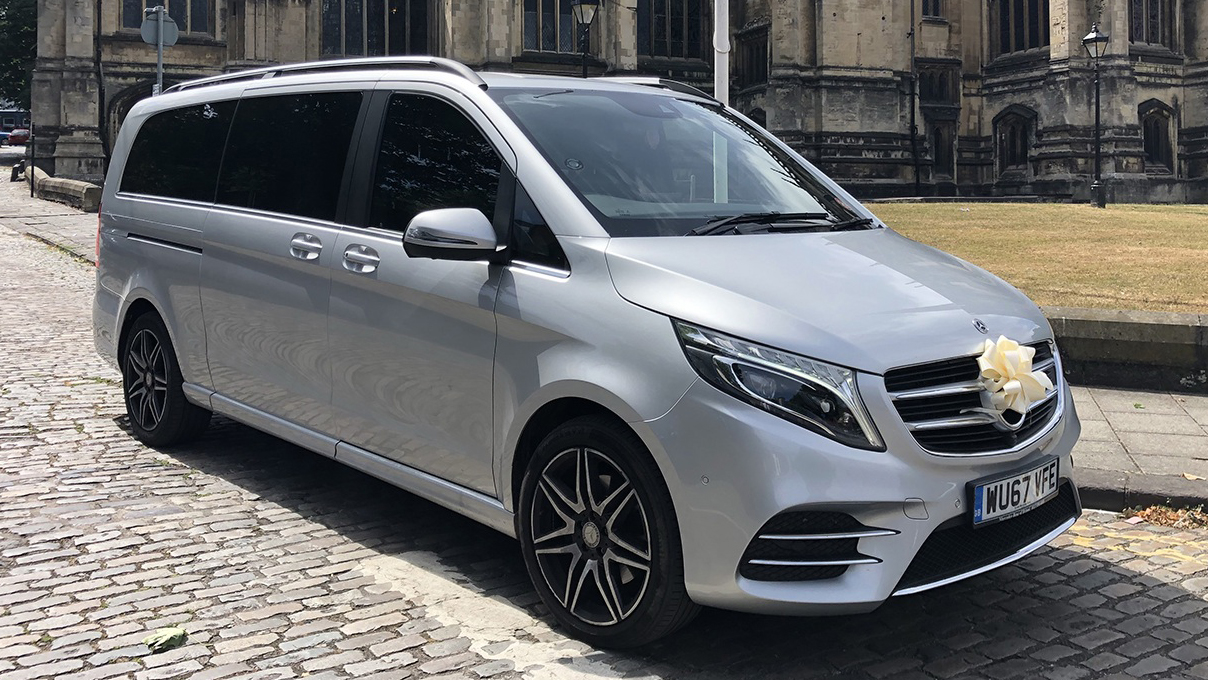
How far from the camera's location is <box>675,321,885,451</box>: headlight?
3.33m

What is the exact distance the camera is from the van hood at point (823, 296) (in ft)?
11.3

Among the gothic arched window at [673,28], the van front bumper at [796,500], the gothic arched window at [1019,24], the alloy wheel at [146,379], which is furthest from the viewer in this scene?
Result: the gothic arched window at [1019,24]

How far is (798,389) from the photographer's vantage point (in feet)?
11.0

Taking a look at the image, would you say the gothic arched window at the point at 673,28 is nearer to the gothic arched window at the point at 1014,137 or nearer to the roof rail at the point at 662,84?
the gothic arched window at the point at 1014,137

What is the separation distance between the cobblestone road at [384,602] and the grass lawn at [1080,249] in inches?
261

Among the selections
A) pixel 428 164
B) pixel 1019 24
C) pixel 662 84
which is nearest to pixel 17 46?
pixel 1019 24

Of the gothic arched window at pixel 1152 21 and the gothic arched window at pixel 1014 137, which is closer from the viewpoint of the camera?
the gothic arched window at pixel 1152 21

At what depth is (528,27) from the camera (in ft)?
132

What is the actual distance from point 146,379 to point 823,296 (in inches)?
178

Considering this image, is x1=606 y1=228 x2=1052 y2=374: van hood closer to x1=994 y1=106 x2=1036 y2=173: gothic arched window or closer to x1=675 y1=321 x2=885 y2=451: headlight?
x1=675 y1=321 x2=885 y2=451: headlight

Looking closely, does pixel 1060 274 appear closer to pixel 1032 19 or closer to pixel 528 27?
pixel 528 27

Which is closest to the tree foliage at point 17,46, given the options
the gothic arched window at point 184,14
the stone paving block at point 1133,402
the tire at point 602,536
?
the gothic arched window at point 184,14

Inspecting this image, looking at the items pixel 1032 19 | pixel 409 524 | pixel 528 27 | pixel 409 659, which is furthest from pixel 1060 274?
pixel 1032 19

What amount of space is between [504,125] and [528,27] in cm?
3741
